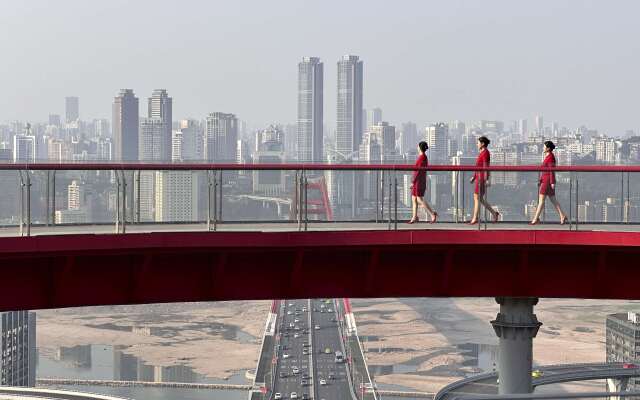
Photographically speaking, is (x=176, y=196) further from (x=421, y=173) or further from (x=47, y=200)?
(x=421, y=173)

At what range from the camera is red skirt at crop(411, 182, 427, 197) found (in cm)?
2234

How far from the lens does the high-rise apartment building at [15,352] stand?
12075 cm

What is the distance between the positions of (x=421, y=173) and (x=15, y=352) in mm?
111085

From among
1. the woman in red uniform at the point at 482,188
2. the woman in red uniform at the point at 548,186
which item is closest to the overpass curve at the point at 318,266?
the woman in red uniform at the point at 482,188

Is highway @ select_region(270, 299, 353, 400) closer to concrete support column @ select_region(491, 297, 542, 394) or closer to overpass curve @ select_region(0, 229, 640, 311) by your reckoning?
concrete support column @ select_region(491, 297, 542, 394)

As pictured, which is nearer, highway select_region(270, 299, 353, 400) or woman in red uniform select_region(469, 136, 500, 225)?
woman in red uniform select_region(469, 136, 500, 225)

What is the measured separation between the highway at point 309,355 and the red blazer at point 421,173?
9637cm

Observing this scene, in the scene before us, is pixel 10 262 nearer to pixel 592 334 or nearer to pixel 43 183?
pixel 43 183

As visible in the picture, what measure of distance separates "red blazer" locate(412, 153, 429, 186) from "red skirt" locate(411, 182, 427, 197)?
21 millimetres

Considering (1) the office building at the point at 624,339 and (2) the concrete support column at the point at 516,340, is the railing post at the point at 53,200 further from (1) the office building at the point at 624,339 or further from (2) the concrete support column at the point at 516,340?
(1) the office building at the point at 624,339

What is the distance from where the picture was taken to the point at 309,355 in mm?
146625

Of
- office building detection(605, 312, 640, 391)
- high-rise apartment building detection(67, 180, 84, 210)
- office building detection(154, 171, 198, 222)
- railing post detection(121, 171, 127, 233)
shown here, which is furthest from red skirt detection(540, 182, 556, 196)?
office building detection(605, 312, 640, 391)

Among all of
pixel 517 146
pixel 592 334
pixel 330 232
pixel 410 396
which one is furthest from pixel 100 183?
pixel 592 334

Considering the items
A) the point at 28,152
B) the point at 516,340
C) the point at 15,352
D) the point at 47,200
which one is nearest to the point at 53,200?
the point at 47,200
